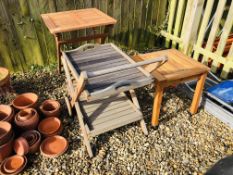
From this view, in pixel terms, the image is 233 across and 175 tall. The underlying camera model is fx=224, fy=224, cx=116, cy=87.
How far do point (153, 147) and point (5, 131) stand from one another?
1.67m

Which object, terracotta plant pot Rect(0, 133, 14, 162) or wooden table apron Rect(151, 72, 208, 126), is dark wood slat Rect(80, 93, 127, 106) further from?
terracotta plant pot Rect(0, 133, 14, 162)

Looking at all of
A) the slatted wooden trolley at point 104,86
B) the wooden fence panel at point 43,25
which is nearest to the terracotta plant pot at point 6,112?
the slatted wooden trolley at point 104,86

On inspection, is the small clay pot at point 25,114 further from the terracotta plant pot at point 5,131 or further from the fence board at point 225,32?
the fence board at point 225,32

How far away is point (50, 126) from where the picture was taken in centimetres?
274

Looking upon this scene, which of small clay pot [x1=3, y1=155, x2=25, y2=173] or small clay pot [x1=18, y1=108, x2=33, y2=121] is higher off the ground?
small clay pot [x1=18, y1=108, x2=33, y2=121]

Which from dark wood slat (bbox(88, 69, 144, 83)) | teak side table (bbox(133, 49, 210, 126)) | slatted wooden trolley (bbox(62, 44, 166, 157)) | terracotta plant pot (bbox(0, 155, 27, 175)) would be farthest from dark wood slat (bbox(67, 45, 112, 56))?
terracotta plant pot (bbox(0, 155, 27, 175))

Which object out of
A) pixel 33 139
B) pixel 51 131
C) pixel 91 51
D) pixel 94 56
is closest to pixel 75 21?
pixel 91 51

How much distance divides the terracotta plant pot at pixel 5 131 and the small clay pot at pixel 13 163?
0.65 ft

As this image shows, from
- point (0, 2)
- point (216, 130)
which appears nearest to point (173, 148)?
point (216, 130)

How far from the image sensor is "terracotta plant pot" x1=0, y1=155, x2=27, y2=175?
2242 millimetres

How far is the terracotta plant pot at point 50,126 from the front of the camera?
2.62 meters

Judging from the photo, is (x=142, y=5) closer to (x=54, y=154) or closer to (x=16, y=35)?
(x=16, y=35)

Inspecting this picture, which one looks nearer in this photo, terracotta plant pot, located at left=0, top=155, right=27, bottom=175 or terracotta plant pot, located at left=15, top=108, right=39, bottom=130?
terracotta plant pot, located at left=0, top=155, right=27, bottom=175

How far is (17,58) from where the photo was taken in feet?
12.5
